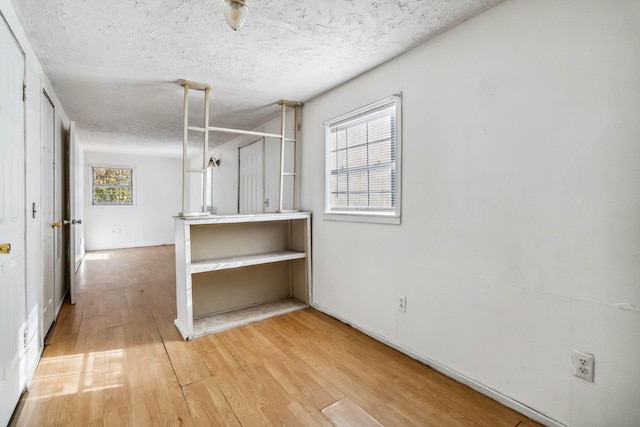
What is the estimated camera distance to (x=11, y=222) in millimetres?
1610

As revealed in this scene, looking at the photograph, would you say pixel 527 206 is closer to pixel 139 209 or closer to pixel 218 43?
pixel 218 43

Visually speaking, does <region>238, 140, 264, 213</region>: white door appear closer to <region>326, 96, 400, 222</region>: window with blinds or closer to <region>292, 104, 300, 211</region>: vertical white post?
<region>292, 104, 300, 211</region>: vertical white post

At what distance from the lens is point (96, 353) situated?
2.34 metres

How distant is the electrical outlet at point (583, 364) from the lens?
1.41 meters

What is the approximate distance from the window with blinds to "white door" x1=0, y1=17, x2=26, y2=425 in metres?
2.22

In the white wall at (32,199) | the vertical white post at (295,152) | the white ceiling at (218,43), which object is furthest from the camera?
the vertical white post at (295,152)

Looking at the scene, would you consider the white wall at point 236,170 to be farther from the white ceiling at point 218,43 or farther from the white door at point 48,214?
the white door at point 48,214

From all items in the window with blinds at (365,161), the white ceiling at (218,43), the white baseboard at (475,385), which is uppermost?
the white ceiling at (218,43)

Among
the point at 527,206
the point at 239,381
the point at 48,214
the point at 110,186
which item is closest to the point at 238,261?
the point at 239,381

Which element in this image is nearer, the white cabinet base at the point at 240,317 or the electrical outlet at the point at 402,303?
the electrical outlet at the point at 402,303

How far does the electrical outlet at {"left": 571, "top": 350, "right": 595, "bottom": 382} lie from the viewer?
4.62 ft

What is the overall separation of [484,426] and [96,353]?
2670mm

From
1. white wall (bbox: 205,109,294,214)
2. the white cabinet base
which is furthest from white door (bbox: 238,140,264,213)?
the white cabinet base

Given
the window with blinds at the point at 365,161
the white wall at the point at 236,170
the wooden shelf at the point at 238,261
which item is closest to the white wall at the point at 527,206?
the window with blinds at the point at 365,161
